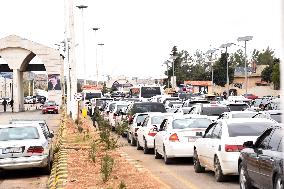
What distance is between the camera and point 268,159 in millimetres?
11836

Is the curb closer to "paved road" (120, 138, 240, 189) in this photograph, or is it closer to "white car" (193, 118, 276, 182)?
"paved road" (120, 138, 240, 189)

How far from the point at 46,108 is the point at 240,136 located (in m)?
65.4

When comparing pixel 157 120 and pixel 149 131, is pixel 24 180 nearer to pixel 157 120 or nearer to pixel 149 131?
pixel 149 131

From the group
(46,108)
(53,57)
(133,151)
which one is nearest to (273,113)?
(133,151)

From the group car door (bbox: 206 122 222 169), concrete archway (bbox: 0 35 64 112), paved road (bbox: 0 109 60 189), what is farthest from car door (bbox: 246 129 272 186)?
concrete archway (bbox: 0 35 64 112)

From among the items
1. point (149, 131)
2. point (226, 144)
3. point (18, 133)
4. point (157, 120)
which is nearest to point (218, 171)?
point (226, 144)

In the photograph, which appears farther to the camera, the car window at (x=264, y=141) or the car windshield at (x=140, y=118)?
the car windshield at (x=140, y=118)

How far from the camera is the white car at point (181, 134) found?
20.5 m

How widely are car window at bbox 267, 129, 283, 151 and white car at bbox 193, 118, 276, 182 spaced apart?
3.07 metres

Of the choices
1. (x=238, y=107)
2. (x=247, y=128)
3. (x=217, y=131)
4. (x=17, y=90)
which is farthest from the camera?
(x=17, y=90)

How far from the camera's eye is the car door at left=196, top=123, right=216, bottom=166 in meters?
17.1

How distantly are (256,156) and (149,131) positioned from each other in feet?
41.6

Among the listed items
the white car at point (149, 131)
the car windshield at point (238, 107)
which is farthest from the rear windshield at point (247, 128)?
the car windshield at point (238, 107)

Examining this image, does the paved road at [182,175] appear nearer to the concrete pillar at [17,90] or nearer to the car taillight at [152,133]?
the car taillight at [152,133]
